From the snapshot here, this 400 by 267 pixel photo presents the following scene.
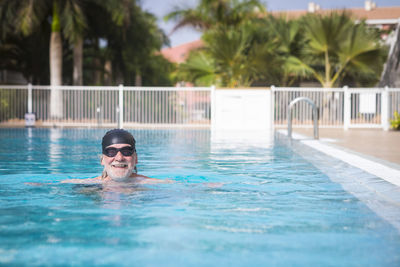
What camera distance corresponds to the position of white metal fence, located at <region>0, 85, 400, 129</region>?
76.8 ft

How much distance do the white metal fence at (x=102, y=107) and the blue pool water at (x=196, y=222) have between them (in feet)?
54.6

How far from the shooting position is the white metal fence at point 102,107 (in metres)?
24.3

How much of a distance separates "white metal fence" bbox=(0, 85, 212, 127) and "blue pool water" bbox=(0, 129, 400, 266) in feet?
54.6

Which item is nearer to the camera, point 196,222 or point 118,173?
point 196,222

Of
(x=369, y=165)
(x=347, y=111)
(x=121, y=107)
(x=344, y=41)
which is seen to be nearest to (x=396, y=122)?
(x=347, y=111)

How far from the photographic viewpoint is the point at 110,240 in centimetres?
375

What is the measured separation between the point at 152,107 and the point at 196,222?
20744 mm

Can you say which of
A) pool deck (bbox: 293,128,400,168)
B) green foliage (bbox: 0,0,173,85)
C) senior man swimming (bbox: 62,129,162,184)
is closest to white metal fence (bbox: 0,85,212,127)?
green foliage (bbox: 0,0,173,85)

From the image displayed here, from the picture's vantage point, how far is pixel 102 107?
82.5 feet

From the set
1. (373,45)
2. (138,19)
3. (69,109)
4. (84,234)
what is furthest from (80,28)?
(84,234)

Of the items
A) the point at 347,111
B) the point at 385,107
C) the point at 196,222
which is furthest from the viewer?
the point at 347,111

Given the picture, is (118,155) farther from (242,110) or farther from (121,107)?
(121,107)

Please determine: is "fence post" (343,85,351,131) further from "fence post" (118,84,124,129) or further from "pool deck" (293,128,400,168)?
"fence post" (118,84,124,129)

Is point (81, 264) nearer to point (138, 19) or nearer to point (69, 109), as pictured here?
point (69, 109)
